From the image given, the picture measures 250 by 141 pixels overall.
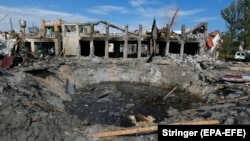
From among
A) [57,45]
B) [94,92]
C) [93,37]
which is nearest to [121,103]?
[94,92]

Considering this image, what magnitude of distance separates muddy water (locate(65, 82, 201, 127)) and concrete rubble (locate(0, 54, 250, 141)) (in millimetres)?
160

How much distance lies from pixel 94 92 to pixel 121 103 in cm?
358

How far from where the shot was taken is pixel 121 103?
640 inches

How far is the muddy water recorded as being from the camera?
1356 cm

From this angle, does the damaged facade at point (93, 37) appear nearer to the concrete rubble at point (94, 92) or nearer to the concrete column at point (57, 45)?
the concrete column at point (57, 45)

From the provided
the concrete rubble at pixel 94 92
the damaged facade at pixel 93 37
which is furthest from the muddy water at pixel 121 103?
the damaged facade at pixel 93 37

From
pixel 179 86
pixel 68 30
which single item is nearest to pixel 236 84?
pixel 179 86

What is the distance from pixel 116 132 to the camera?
27.7ft

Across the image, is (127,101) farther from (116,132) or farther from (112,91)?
(116,132)

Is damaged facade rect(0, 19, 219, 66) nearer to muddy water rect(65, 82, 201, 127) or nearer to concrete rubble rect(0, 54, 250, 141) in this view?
concrete rubble rect(0, 54, 250, 141)

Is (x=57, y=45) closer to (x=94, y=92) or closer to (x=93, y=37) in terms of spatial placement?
(x=93, y=37)

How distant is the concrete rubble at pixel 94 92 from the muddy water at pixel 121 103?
0.53ft

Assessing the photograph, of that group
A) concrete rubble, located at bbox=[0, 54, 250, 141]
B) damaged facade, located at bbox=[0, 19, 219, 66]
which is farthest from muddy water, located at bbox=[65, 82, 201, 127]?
damaged facade, located at bbox=[0, 19, 219, 66]

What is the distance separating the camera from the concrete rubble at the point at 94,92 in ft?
28.4
